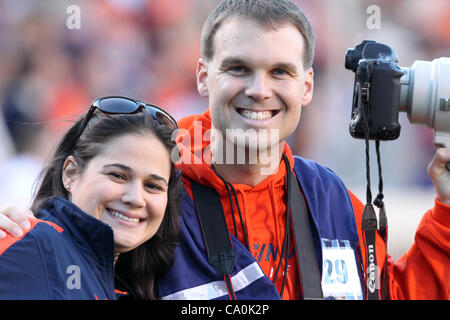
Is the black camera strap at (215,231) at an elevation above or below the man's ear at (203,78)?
below

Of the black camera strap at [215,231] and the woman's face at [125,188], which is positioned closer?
the woman's face at [125,188]

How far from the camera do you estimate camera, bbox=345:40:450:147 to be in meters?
2.13

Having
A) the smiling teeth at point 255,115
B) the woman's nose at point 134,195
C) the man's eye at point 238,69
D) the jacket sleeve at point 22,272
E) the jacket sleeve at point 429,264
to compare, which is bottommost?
the jacket sleeve at point 429,264

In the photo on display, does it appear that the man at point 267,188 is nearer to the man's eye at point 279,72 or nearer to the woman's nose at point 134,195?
the man's eye at point 279,72

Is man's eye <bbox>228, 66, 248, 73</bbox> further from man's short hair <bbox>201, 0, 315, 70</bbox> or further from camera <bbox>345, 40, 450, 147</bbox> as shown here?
camera <bbox>345, 40, 450, 147</bbox>

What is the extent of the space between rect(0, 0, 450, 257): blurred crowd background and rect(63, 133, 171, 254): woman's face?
8.65ft

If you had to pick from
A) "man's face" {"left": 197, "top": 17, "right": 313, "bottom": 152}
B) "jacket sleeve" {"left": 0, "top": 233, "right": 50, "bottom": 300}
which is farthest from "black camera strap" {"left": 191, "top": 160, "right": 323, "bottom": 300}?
"jacket sleeve" {"left": 0, "top": 233, "right": 50, "bottom": 300}

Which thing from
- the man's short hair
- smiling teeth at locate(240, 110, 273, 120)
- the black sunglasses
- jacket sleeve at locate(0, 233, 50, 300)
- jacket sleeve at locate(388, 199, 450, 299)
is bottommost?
jacket sleeve at locate(388, 199, 450, 299)

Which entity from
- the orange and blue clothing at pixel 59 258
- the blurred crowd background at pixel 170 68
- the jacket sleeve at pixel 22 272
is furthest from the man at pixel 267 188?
the blurred crowd background at pixel 170 68

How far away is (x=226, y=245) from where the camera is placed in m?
2.08

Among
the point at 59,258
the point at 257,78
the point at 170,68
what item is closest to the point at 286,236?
the point at 257,78

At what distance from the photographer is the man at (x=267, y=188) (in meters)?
2.13

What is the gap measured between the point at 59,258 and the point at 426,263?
1.29m
